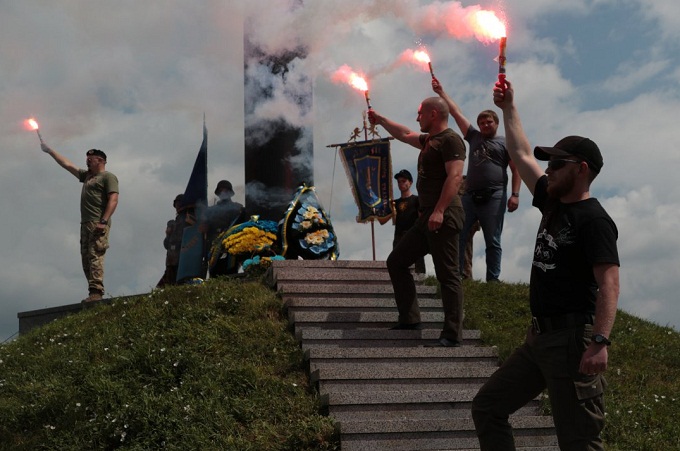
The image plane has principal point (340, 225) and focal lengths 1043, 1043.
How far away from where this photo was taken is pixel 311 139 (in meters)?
13.5

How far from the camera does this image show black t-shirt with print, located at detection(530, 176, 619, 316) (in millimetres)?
5105

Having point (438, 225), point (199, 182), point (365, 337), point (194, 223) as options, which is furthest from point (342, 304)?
point (199, 182)

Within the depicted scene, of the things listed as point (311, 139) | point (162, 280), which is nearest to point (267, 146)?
point (311, 139)

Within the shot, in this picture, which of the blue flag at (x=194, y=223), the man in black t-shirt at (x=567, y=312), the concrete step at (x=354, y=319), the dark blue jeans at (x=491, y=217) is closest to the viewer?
the man in black t-shirt at (x=567, y=312)

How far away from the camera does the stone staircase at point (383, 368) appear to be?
7395 mm

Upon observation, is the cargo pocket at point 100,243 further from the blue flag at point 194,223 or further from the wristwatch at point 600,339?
the wristwatch at point 600,339

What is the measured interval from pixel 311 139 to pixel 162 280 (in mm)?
3091

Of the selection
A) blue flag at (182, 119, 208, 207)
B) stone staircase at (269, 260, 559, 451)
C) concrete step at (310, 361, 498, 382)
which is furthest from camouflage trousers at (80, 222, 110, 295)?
concrete step at (310, 361, 498, 382)

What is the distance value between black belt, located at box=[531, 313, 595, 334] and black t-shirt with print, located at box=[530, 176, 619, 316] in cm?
2

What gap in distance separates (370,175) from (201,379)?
206 inches

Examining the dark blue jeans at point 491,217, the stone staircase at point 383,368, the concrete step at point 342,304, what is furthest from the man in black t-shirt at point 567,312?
the dark blue jeans at point 491,217

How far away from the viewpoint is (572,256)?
5195 mm

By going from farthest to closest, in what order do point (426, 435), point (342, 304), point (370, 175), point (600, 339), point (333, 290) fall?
point (370, 175), point (333, 290), point (342, 304), point (426, 435), point (600, 339)

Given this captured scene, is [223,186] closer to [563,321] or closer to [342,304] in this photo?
[342,304]
